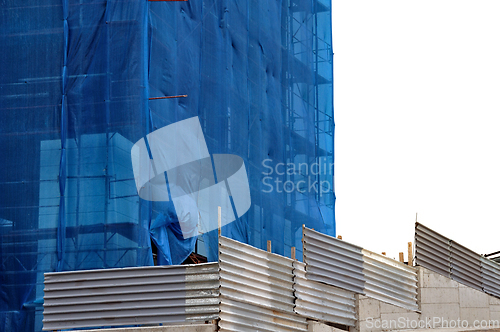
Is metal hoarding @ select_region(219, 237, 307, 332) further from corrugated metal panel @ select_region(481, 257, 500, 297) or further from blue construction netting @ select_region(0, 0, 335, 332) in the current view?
corrugated metal panel @ select_region(481, 257, 500, 297)

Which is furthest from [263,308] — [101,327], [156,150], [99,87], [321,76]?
[321,76]

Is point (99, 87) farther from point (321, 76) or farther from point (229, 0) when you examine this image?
point (321, 76)

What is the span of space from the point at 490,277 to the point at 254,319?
8.58m

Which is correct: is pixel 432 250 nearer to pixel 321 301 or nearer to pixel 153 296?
pixel 321 301

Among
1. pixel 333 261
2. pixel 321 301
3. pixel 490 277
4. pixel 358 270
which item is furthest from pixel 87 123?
pixel 490 277

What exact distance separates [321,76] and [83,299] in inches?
537

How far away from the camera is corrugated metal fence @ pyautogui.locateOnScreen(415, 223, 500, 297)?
54.2 feet

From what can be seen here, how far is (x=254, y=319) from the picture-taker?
40.8ft

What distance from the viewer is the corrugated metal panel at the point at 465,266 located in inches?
674

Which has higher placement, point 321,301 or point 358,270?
point 358,270

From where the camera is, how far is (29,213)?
13820 mm

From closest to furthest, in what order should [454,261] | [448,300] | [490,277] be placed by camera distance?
[448,300], [454,261], [490,277]

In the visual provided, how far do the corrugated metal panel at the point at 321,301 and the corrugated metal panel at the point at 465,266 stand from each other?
3709 millimetres

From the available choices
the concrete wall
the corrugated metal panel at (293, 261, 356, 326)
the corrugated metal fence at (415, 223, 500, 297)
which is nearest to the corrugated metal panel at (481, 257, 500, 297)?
the corrugated metal fence at (415, 223, 500, 297)
